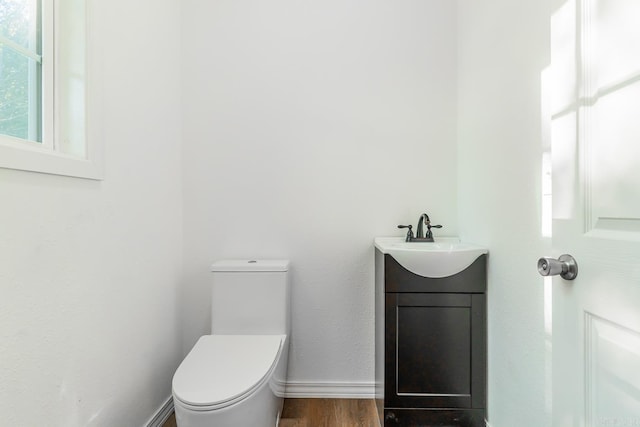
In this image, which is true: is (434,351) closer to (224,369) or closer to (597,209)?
(224,369)

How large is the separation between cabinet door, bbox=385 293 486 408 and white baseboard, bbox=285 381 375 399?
0.45 metres

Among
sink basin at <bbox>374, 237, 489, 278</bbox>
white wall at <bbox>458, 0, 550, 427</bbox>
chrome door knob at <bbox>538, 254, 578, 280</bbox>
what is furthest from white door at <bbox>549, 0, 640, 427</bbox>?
sink basin at <bbox>374, 237, 489, 278</bbox>

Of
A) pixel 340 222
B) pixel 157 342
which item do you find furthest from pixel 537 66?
pixel 157 342

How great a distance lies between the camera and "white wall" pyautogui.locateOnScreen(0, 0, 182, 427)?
0.97m

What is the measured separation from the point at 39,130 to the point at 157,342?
109cm

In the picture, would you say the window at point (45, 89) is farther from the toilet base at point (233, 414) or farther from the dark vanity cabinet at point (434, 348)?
the dark vanity cabinet at point (434, 348)

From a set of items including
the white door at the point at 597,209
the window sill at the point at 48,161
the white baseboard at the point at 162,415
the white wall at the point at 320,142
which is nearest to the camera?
the white door at the point at 597,209

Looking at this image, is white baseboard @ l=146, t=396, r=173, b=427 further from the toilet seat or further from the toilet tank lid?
the toilet tank lid

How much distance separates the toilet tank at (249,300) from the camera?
1.77 meters

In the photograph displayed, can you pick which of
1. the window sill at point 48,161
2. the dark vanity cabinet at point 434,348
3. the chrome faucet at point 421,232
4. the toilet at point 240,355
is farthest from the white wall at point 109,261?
the chrome faucet at point 421,232

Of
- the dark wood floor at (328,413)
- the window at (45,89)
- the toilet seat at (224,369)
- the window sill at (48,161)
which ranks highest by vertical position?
the window at (45,89)

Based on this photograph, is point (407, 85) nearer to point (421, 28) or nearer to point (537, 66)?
point (421, 28)

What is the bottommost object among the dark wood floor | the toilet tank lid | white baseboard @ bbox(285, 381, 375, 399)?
the dark wood floor

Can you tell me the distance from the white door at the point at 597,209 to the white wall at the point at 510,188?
46cm
